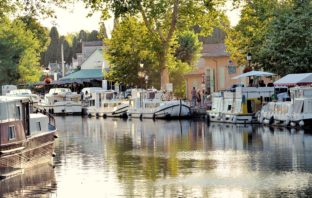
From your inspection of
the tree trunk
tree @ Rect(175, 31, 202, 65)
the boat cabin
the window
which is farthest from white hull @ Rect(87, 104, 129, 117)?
the window

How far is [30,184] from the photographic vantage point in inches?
1069

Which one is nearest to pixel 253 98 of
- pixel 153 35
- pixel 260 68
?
pixel 260 68

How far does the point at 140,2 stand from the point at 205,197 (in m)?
51.9

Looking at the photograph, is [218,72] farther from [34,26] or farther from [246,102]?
[34,26]

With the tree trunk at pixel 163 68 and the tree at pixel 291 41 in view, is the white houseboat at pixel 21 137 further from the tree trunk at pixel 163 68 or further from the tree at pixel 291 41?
the tree trunk at pixel 163 68

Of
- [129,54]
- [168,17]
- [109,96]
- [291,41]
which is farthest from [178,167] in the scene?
[129,54]

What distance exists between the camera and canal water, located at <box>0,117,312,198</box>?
25266 millimetres

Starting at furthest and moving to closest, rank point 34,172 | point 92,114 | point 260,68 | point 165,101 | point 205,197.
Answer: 1. point 92,114
2. point 165,101
3. point 260,68
4. point 34,172
5. point 205,197

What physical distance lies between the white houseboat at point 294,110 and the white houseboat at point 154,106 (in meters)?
18.4

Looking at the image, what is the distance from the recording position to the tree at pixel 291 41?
2297 inches

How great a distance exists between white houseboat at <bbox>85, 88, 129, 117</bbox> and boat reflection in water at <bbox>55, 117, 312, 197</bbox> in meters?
29.5

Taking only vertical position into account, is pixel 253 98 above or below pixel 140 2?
below

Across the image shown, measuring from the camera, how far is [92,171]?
30766 mm

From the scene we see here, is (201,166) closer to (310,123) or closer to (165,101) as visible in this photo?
(310,123)
